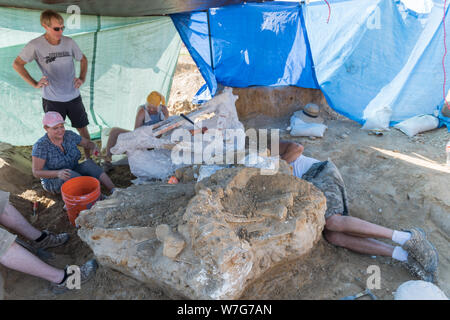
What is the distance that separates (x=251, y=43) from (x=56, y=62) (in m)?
2.73

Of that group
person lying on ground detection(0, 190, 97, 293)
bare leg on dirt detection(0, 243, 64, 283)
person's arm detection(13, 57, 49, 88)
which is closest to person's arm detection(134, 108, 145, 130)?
person's arm detection(13, 57, 49, 88)

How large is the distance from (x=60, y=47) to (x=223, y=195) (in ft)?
7.98

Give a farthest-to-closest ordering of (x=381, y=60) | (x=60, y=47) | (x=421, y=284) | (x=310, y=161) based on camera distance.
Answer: (x=381, y=60) < (x=60, y=47) < (x=310, y=161) < (x=421, y=284)

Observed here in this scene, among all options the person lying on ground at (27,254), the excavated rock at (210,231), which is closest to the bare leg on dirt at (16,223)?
the person lying on ground at (27,254)

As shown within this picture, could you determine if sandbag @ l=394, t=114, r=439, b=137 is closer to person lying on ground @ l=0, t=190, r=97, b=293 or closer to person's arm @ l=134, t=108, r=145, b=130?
person's arm @ l=134, t=108, r=145, b=130

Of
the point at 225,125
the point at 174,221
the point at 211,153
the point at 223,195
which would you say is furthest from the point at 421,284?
the point at 225,125

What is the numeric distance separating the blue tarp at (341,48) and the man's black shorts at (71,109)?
222 centimetres

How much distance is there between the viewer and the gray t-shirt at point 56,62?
285 cm

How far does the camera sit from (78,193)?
250 cm

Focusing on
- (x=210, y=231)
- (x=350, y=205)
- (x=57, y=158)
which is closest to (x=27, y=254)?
(x=57, y=158)

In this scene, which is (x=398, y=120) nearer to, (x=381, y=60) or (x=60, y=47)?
(x=381, y=60)

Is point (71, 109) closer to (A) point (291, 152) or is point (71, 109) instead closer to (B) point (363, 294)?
(A) point (291, 152)

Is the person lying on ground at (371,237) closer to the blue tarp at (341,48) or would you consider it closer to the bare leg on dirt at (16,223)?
the bare leg on dirt at (16,223)
